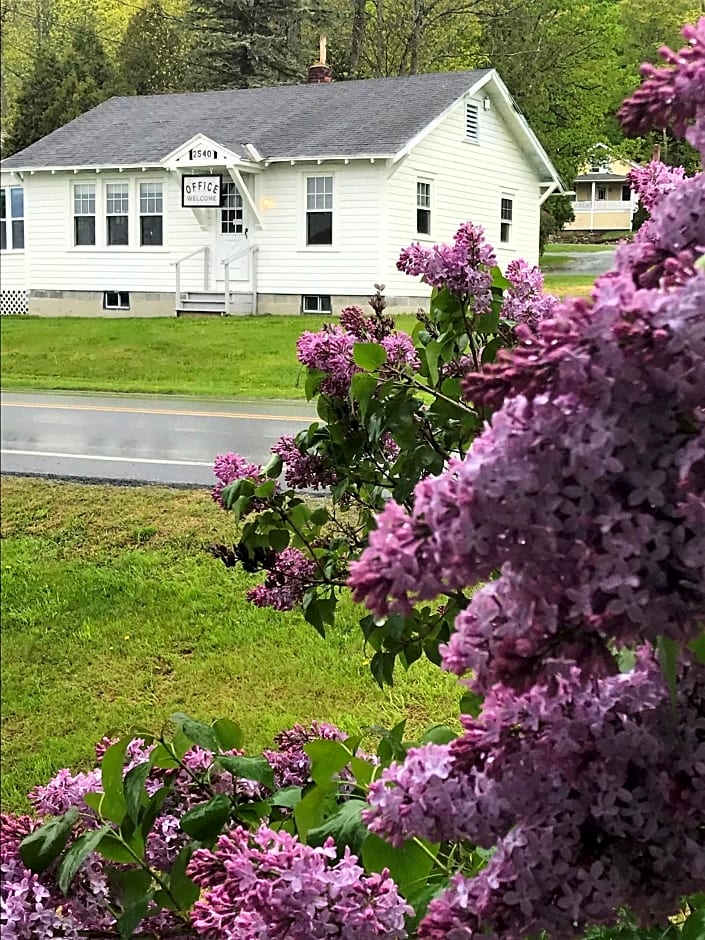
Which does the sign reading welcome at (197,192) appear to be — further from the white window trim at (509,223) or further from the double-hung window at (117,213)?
the white window trim at (509,223)

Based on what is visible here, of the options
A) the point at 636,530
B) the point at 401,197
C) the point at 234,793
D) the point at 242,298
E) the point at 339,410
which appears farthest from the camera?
the point at 242,298

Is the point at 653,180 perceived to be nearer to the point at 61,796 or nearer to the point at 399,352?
the point at 399,352

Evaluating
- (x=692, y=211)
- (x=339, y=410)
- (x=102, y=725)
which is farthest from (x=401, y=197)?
(x=692, y=211)

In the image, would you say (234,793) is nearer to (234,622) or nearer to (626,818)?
(626,818)

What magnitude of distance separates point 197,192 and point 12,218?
1.44 ft

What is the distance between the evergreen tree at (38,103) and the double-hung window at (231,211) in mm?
339

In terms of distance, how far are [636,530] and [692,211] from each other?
0.35 feet

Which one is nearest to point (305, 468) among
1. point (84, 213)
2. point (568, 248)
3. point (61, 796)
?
point (61, 796)

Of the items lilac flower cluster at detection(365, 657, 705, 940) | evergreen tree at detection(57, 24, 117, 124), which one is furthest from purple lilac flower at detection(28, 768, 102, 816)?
evergreen tree at detection(57, 24, 117, 124)

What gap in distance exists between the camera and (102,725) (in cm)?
161

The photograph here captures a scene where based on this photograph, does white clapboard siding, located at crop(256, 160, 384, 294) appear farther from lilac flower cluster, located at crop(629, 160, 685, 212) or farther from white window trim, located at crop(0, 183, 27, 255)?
lilac flower cluster, located at crop(629, 160, 685, 212)

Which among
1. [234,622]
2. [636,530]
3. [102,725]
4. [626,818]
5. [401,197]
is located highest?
[401,197]

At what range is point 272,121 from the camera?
1.48m

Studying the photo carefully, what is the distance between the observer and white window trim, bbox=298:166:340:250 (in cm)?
148
